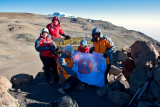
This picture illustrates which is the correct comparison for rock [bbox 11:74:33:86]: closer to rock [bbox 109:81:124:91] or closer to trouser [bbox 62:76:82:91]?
trouser [bbox 62:76:82:91]

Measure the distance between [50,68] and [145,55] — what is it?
322cm

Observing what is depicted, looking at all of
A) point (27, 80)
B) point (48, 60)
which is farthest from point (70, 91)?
point (27, 80)

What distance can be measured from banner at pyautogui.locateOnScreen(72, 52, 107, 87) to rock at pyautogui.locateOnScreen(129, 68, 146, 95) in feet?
3.26

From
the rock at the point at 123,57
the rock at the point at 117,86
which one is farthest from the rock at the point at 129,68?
the rock at the point at 123,57

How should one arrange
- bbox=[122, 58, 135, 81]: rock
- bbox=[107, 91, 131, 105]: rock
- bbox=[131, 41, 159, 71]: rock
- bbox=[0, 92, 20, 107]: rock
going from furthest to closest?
bbox=[122, 58, 135, 81]: rock < bbox=[131, 41, 159, 71]: rock < bbox=[107, 91, 131, 105]: rock < bbox=[0, 92, 20, 107]: rock

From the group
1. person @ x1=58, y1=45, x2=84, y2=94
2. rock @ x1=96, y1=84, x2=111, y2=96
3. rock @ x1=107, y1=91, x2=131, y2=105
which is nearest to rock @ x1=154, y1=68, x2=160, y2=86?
rock @ x1=107, y1=91, x2=131, y2=105

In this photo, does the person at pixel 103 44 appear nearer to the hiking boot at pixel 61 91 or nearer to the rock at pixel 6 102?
the hiking boot at pixel 61 91

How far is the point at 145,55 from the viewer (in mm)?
4277

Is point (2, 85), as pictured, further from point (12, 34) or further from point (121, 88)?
point (12, 34)

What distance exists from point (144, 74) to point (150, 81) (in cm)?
25

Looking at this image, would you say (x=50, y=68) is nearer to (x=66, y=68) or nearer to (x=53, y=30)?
(x=66, y=68)

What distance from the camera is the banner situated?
4855mm

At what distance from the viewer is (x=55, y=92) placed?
459cm

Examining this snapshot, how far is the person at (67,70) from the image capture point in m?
4.56
